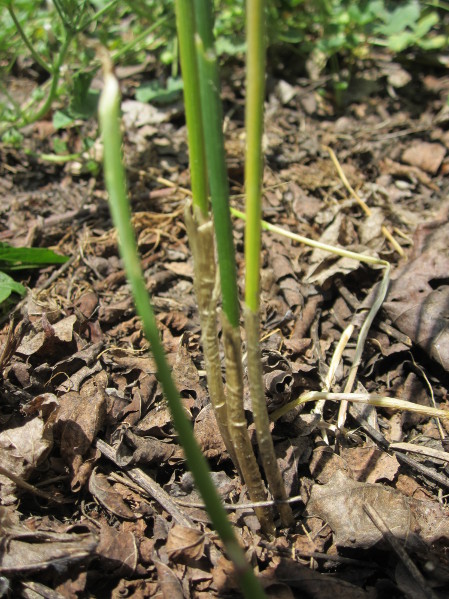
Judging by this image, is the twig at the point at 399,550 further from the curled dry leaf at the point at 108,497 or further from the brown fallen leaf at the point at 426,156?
the brown fallen leaf at the point at 426,156

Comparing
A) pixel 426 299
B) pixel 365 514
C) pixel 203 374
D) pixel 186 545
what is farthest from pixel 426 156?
pixel 186 545

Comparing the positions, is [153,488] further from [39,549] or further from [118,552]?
[39,549]

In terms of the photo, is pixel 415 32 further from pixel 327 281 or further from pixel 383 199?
pixel 327 281

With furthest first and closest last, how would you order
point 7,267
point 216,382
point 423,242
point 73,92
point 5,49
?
point 5,49
point 73,92
point 423,242
point 7,267
point 216,382

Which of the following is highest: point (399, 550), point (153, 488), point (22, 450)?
point (22, 450)

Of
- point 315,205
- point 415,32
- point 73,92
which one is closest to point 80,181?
point 73,92

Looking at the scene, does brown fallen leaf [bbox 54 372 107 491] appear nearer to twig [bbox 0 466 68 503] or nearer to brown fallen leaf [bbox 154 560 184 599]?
twig [bbox 0 466 68 503]
